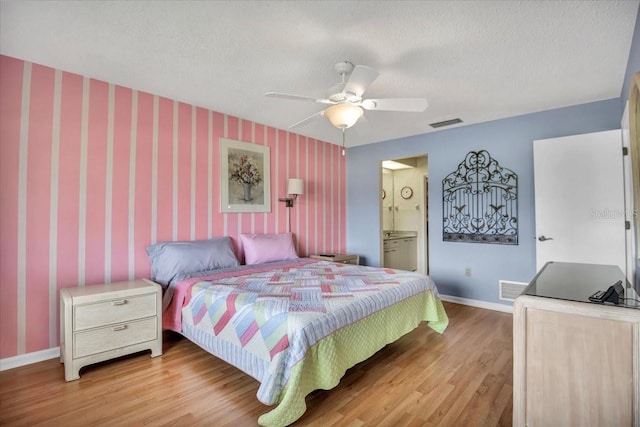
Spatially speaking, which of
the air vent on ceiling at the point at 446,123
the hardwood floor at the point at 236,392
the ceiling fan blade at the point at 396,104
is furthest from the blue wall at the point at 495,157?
the ceiling fan blade at the point at 396,104

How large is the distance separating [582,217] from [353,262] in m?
2.77

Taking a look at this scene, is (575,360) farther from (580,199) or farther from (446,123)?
(446,123)

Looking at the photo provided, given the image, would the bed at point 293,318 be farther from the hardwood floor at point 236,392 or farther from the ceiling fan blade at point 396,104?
the ceiling fan blade at point 396,104

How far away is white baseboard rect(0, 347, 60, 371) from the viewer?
89.3 inches

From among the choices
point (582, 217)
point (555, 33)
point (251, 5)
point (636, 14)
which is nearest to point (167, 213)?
point (251, 5)

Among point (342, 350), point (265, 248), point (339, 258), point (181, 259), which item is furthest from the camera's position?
point (339, 258)

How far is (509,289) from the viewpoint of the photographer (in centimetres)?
368

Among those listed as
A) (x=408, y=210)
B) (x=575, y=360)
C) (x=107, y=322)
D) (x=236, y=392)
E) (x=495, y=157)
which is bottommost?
(x=236, y=392)

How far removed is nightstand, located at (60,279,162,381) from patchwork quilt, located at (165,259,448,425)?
0.24 metres

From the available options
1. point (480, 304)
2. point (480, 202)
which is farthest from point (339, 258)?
point (480, 202)

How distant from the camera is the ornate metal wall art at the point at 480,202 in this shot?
3.68 metres

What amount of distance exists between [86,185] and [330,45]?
7.67 feet

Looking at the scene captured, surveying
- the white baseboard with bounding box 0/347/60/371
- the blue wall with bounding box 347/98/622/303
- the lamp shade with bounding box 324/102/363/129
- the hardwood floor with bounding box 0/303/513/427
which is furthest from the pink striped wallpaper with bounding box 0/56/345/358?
the blue wall with bounding box 347/98/622/303

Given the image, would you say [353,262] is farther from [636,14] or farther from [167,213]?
[636,14]
